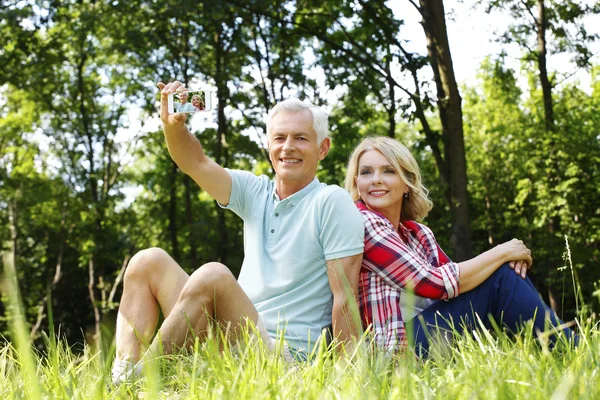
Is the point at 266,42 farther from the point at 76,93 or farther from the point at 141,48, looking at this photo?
the point at 76,93

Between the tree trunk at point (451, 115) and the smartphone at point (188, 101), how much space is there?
6278 millimetres

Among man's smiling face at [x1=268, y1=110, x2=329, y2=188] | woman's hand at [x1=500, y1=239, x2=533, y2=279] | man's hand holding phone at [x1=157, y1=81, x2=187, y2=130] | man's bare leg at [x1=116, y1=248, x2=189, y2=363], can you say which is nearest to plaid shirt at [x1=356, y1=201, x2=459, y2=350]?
woman's hand at [x1=500, y1=239, x2=533, y2=279]

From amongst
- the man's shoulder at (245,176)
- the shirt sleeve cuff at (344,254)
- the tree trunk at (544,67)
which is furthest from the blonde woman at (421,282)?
the tree trunk at (544,67)

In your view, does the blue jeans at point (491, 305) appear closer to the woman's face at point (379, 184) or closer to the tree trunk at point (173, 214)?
the woman's face at point (379, 184)

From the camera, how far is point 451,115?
9.02 metres

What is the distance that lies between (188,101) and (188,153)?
0.91ft

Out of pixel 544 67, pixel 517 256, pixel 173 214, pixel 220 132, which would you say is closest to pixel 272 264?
pixel 517 256

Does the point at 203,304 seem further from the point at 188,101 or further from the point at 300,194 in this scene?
the point at 188,101

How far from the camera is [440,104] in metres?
9.14

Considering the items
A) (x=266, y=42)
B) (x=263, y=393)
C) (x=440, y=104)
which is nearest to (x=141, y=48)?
(x=266, y=42)

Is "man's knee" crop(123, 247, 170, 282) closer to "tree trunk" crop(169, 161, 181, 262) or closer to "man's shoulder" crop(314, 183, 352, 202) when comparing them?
"man's shoulder" crop(314, 183, 352, 202)

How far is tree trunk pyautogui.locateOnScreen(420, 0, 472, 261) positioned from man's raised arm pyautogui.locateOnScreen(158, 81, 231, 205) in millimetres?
6080

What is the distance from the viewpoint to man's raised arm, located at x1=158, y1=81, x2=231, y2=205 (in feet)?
10.8

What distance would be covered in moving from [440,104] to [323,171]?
5677 millimetres
